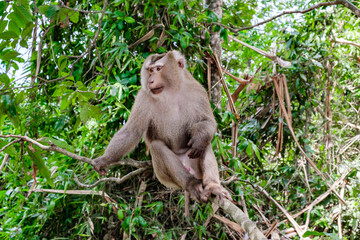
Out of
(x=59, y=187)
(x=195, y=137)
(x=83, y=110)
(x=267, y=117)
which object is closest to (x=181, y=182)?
(x=195, y=137)

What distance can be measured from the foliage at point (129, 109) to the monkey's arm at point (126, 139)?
38 cm

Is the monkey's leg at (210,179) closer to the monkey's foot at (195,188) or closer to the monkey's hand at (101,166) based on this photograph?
the monkey's foot at (195,188)

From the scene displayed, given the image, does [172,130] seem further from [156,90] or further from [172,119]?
[156,90]

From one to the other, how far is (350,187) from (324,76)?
1722 millimetres

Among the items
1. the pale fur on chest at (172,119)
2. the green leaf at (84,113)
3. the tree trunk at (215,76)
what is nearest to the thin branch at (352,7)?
the tree trunk at (215,76)

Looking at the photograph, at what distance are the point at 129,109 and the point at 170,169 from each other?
1.15m

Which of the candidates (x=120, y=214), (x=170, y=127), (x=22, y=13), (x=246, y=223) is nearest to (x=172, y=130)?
(x=170, y=127)

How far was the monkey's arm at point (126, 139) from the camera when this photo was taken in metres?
3.63

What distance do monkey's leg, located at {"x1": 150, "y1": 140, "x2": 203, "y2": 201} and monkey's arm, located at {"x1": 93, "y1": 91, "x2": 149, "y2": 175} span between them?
0.20 m

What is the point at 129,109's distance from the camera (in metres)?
4.55

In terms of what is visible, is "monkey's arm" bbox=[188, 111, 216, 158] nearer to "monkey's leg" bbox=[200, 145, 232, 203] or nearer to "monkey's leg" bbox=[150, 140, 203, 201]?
"monkey's leg" bbox=[200, 145, 232, 203]

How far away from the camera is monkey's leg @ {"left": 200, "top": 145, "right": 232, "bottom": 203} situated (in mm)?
3352

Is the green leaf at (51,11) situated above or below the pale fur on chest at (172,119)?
above

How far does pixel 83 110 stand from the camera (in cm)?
321
